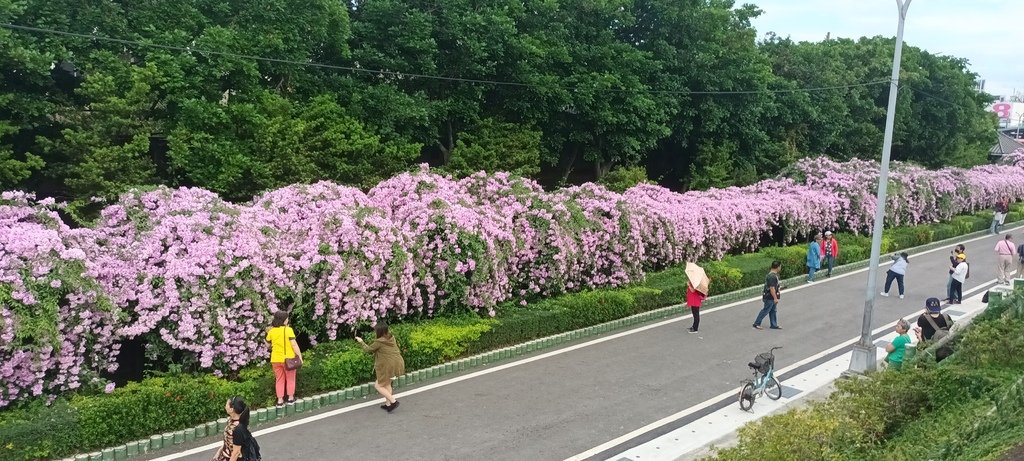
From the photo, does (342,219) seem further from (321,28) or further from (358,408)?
(321,28)

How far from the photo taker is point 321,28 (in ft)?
61.0

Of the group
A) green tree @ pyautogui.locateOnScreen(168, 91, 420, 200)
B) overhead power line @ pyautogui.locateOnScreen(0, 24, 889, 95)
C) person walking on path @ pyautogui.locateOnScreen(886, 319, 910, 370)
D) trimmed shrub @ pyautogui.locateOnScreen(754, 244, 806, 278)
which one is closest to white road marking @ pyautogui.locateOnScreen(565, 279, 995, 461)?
person walking on path @ pyautogui.locateOnScreen(886, 319, 910, 370)

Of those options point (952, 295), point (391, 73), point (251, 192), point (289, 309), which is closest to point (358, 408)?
point (289, 309)

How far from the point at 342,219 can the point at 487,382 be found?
3.93 m

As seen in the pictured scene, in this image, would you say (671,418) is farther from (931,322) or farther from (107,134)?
(107,134)

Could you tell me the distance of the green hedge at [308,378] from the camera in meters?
8.59

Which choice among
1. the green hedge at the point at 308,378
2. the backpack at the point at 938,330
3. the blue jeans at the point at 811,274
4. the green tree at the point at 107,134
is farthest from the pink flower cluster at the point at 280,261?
the backpack at the point at 938,330

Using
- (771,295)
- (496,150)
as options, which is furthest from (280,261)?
(496,150)

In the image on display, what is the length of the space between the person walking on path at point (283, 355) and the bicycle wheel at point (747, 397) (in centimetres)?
704

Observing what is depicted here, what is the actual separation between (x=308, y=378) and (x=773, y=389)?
7.91 m

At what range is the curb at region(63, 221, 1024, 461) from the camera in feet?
29.9

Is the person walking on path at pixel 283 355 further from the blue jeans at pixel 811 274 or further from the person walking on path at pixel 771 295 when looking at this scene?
the blue jeans at pixel 811 274

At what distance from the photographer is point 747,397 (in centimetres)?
1112

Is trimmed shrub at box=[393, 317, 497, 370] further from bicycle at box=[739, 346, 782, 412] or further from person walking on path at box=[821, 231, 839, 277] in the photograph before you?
person walking on path at box=[821, 231, 839, 277]
